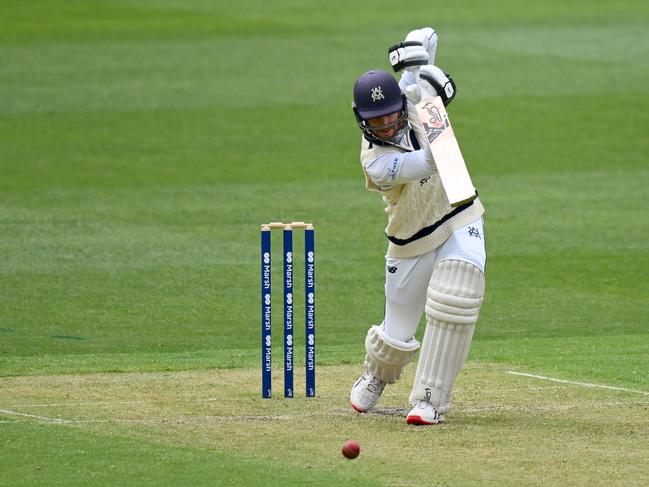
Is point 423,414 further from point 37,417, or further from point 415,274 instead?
point 37,417

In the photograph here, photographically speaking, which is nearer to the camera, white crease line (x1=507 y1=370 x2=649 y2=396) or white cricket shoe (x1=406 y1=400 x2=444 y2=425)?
white cricket shoe (x1=406 y1=400 x2=444 y2=425)

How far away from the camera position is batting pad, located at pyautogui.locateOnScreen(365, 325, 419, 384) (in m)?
8.47

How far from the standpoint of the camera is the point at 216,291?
1409 centimetres

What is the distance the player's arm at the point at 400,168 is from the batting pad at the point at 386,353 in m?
0.92

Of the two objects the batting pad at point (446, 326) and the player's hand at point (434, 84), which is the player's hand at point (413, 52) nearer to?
the player's hand at point (434, 84)

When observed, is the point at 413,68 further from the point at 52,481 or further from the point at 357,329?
the point at 357,329

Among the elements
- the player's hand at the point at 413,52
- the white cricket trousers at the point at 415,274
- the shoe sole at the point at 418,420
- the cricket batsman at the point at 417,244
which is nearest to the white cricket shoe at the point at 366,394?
the cricket batsman at the point at 417,244

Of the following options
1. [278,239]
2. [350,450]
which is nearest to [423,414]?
[350,450]

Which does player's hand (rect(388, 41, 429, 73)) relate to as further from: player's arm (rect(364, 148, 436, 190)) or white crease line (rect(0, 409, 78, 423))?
white crease line (rect(0, 409, 78, 423))

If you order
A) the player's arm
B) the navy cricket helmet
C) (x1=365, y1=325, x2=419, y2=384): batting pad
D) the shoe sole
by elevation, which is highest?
the navy cricket helmet

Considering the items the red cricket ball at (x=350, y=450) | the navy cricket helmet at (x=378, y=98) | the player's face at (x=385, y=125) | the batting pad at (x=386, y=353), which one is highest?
the navy cricket helmet at (x=378, y=98)

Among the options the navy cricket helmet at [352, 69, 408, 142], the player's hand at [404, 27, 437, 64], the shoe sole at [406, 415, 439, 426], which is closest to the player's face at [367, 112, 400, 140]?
the navy cricket helmet at [352, 69, 408, 142]

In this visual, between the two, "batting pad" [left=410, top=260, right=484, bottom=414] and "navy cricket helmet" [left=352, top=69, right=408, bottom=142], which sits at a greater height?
"navy cricket helmet" [left=352, top=69, right=408, bottom=142]

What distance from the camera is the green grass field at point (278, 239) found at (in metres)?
7.57
